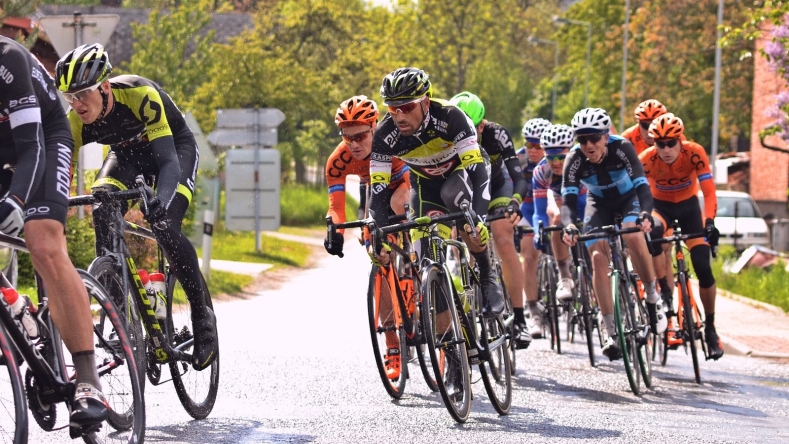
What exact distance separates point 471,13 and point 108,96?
237 ft

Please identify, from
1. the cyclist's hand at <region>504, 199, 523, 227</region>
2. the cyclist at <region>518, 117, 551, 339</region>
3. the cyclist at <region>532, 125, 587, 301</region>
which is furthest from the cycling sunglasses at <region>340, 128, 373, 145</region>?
the cyclist at <region>532, 125, 587, 301</region>

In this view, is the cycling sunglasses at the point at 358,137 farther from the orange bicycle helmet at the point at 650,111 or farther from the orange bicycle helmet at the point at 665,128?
the orange bicycle helmet at the point at 650,111

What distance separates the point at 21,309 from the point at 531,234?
8.30 meters

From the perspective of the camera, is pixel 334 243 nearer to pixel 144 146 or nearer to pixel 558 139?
pixel 144 146

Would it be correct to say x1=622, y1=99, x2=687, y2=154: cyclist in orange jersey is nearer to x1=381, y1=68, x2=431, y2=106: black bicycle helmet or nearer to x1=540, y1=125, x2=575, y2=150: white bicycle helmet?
x1=540, y1=125, x2=575, y2=150: white bicycle helmet

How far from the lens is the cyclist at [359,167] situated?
341 inches

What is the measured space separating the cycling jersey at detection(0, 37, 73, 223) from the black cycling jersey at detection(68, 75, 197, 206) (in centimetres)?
123

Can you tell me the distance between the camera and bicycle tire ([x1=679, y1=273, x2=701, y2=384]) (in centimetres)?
1117

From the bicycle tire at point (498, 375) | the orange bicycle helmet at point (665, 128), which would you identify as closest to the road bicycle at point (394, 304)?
the bicycle tire at point (498, 375)

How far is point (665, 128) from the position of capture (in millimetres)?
11508

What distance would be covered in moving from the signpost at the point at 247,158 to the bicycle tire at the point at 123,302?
70.1 feet

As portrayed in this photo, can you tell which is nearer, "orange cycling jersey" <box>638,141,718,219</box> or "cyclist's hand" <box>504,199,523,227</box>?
"cyclist's hand" <box>504,199,523,227</box>

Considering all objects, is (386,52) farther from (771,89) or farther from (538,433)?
(538,433)

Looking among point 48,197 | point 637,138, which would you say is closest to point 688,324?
point 637,138
